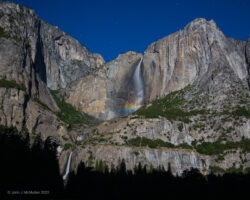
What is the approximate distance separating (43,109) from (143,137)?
36.8 metres

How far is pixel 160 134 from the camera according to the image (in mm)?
104438

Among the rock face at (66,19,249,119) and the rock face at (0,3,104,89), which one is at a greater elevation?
the rock face at (0,3,104,89)

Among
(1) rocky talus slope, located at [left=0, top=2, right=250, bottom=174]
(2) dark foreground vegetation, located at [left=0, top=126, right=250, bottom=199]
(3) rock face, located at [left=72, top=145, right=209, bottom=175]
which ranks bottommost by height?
(2) dark foreground vegetation, located at [left=0, top=126, right=250, bottom=199]

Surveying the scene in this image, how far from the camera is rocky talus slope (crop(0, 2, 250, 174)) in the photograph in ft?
312

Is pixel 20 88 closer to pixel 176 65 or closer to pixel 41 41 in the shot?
pixel 176 65

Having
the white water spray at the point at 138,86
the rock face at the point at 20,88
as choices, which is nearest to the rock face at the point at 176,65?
the white water spray at the point at 138,86

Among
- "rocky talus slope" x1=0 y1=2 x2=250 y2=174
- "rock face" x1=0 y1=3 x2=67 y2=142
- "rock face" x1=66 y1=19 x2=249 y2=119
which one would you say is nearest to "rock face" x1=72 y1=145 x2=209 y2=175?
"rocky talus slope" x1=0 y1=2 x2=250 y2=174

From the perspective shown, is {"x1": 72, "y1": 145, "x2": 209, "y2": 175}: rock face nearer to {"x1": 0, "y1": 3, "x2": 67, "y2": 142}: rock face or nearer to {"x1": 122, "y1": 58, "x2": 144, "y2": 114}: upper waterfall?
{"x1": 0, "y1": 3, "x2": 67, "y2": 142}: rock face

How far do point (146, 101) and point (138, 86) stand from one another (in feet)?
32.9

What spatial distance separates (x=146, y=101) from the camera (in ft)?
495

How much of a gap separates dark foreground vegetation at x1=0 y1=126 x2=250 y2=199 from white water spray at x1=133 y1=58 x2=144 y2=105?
2622 inches

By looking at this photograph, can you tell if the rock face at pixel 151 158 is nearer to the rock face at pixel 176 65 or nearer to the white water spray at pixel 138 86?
the rock face at pixel 176 65

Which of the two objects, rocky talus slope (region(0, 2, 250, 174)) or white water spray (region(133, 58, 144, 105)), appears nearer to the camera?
rocky talus slope (region(0, 2, 250, 174))

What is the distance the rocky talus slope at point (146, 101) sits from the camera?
3740 inches
